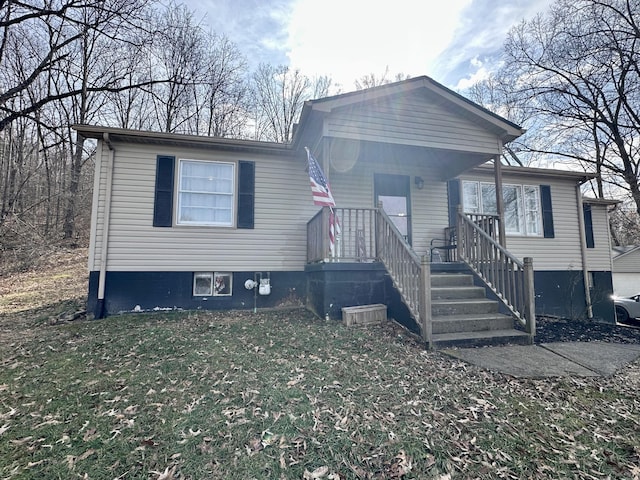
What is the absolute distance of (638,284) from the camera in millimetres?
19031

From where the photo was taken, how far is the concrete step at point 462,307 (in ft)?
16.9

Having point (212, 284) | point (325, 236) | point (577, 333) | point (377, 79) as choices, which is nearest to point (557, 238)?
point (577, 333)

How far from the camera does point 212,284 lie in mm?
6906

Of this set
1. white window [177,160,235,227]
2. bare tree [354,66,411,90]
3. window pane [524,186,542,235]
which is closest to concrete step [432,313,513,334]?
white window [177,160,235,227]

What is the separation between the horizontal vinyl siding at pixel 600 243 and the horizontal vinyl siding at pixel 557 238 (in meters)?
1.00

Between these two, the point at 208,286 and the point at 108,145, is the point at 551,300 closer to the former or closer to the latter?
the point at 208,286

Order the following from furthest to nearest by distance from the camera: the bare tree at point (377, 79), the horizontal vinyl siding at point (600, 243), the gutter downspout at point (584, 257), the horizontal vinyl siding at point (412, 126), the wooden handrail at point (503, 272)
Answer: the bare tree at point (377, 79) → the horizontal vinyl siding at point (600, 243) → the gutter downspout at point (584, 257) → the horizontal vinyl siding at point (412, 126) → the wooden handrail at point (503, 272)

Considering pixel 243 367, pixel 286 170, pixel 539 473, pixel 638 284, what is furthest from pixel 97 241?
pixel 638 284

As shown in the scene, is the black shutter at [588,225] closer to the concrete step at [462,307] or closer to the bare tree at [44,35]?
the concrete step at [462,307]

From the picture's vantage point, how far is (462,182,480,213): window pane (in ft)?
28.4

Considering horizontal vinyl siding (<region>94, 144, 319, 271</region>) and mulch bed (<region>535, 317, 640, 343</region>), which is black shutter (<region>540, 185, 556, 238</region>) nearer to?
mulch bed (<region>535, 317, 640, 343</region>)

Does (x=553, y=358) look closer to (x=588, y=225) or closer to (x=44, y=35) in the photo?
(x=588, y=225)

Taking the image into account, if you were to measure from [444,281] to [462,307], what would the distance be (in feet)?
2.81

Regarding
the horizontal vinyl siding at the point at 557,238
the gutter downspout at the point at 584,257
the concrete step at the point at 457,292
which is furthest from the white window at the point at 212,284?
the gutter downspout at the point at 584,257
